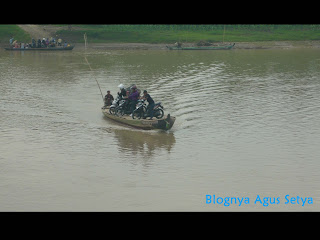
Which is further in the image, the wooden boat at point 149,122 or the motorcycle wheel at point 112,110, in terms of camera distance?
the motorcycle wheel at point 112,110

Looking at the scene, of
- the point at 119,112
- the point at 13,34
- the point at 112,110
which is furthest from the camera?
the point at 13,34

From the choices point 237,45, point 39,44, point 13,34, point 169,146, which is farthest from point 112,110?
point 13,34

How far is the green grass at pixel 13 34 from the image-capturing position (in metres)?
59.4

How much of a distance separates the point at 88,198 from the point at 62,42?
49974mm

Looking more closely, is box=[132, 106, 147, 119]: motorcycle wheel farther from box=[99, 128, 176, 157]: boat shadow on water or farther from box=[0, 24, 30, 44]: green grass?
box=[0, 24, 30, 44]: green grass

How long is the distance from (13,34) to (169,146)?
47.4 m

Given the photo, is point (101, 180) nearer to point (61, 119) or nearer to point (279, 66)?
point (61, 119)

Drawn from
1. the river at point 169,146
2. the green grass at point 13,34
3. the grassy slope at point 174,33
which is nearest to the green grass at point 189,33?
the grassy slope at point 174,33

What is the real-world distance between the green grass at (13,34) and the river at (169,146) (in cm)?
2421

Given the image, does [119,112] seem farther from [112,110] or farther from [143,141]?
[143,141]

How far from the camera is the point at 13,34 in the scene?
198ft

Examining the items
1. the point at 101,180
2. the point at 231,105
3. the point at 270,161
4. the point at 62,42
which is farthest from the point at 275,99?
the point at 62,42

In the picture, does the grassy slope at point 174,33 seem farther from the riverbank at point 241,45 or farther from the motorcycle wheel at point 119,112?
the motorcycle wheel at point 119,112

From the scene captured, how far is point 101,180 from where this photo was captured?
14.6m
